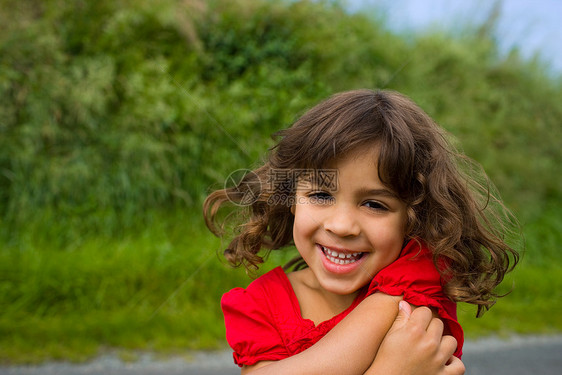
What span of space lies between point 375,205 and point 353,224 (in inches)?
3.8

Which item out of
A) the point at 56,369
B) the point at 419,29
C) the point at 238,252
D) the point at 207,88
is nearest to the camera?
the point at 238,252

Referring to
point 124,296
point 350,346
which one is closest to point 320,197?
point 350,346

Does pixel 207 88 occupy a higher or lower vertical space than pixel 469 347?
higher

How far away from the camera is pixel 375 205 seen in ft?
4.98

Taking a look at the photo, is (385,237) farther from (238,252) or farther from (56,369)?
→ (56,369)

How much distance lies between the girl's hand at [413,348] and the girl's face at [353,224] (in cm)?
16

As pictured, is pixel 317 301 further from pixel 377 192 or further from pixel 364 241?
pixel 377 192

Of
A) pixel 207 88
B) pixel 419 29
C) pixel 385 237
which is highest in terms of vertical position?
pixel 419 29

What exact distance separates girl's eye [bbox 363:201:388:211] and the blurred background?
2.16 m

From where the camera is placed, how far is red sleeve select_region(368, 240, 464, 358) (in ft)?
4.80

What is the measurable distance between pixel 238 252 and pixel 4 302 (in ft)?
8.28

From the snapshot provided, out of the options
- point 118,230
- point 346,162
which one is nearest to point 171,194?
point 118,230

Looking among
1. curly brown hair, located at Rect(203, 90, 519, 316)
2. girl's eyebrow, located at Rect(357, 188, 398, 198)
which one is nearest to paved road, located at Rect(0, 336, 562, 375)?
curly brown hair, located at Rect(203, 90, 519, 316)

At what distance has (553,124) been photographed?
664 cm
